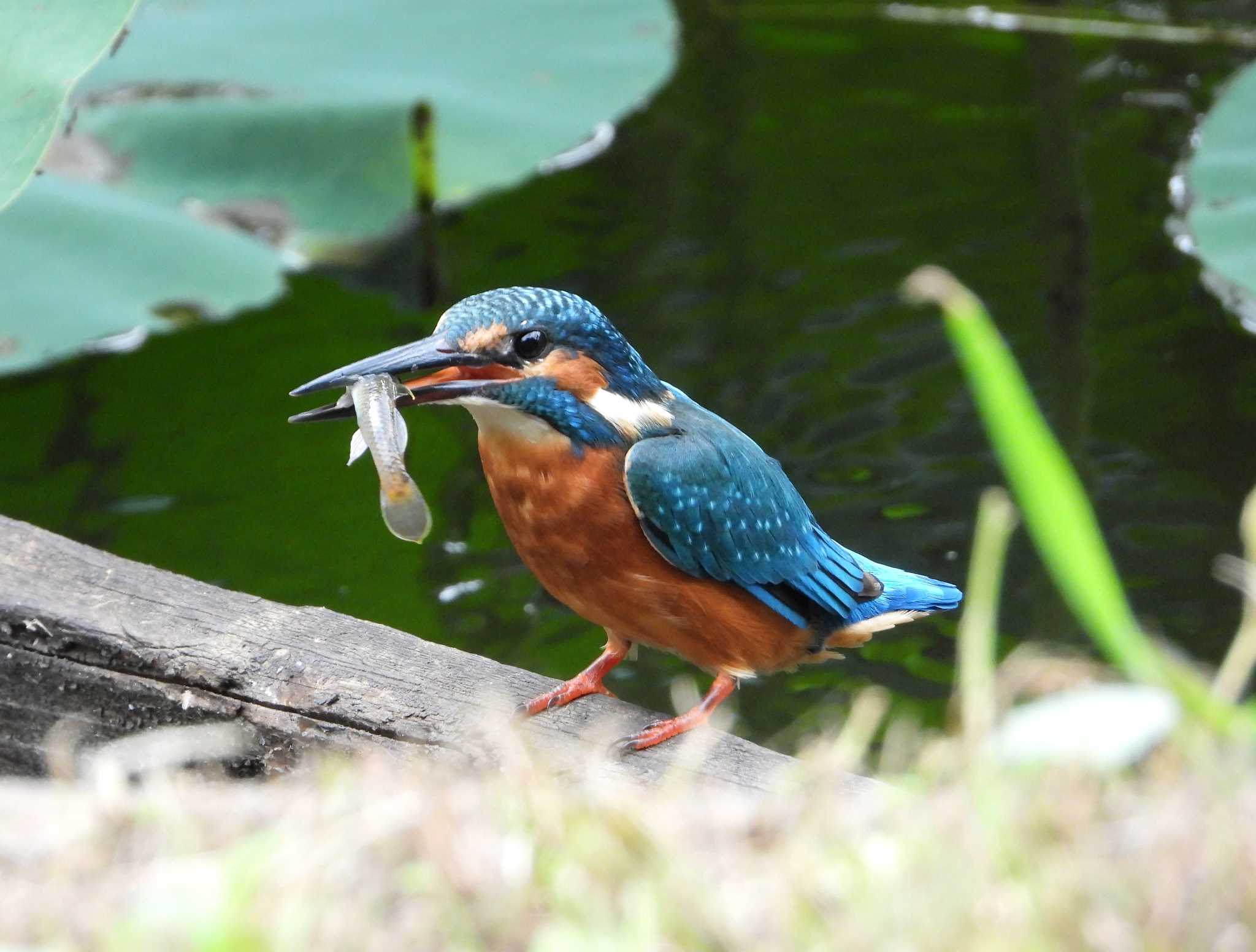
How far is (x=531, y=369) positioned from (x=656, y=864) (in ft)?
4.41

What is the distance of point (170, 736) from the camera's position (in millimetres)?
1771

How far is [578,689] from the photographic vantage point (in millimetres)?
2521

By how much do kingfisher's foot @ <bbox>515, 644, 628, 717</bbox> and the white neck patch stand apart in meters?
0.43

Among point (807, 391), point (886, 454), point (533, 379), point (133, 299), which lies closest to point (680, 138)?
point (807, 391)

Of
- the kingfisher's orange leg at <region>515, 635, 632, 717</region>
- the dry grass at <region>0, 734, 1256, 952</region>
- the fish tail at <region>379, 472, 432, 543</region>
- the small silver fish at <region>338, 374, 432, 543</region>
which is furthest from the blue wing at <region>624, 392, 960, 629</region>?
the dry grass at <region>0, 734, 1256, 952</region>

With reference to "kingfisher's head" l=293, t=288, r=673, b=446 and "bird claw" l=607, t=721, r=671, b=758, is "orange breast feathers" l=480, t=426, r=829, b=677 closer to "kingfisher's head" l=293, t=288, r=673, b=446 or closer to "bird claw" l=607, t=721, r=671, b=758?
"kingfisher's head" l=293, t=288, r=673, b=446

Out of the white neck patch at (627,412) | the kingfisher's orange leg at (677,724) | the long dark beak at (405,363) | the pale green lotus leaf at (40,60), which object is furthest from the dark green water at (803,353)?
the pale green lotus leaf at (40,60)

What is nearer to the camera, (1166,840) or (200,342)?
(1166,840)

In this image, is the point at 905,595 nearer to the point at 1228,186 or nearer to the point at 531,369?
the point at 531,369

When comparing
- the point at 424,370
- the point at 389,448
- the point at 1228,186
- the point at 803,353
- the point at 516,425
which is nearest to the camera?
the point at 389,448

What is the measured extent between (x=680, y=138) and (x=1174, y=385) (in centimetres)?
268

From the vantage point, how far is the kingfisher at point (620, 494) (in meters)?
2.33

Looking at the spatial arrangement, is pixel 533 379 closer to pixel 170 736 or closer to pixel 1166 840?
pixel 170 736

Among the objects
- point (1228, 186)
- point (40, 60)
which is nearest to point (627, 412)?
point (40, 60)
